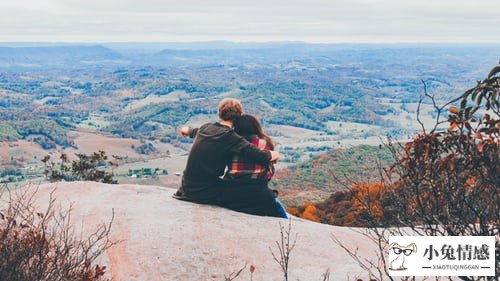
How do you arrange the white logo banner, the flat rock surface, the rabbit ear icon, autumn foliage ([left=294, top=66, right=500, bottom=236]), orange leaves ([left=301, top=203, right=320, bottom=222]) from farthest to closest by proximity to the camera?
orange leaves ([left=301, top=203, right=320, bottom=222]) → the flat rock surface → the rabbit ear icon → the white logo banner → autumn foliage ([left=294, top=66, right=500, bottom=236])

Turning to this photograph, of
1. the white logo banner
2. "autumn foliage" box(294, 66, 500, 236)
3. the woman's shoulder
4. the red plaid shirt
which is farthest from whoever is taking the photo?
the woman's shoulder

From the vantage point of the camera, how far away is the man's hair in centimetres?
754

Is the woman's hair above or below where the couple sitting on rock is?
above

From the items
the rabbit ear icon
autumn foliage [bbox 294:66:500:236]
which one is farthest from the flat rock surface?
autumn foliage [bbox 294:66:500:236]

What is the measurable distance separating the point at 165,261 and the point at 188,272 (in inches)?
11.8

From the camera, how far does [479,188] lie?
158 inches

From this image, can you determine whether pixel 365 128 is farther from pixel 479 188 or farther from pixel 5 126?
pixel 479 188

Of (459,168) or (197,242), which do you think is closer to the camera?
(459,168)

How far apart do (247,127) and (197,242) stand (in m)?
2.03

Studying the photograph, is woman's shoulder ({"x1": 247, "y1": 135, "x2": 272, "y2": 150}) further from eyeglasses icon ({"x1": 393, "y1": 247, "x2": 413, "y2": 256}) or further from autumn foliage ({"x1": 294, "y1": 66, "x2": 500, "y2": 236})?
eyeglasses icon ({"x1": 393, "y1": 247, "x2": 413, "y2": 256})

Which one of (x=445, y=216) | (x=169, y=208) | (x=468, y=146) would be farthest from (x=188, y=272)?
(x=468, y=146)

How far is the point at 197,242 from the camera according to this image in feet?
20.6

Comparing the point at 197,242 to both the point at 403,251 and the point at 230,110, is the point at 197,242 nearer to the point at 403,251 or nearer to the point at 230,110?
the point at 230,110

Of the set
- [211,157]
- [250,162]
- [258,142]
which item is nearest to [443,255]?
[250,162]
